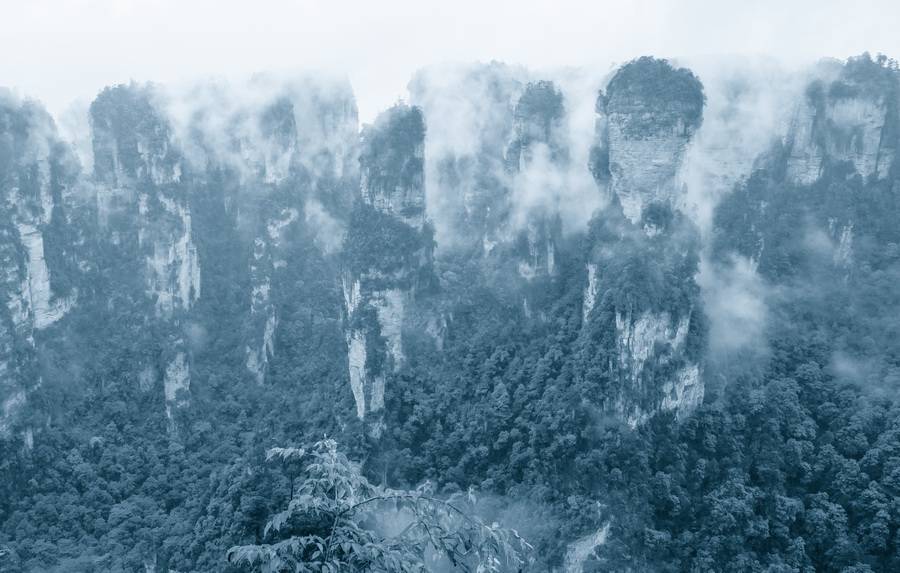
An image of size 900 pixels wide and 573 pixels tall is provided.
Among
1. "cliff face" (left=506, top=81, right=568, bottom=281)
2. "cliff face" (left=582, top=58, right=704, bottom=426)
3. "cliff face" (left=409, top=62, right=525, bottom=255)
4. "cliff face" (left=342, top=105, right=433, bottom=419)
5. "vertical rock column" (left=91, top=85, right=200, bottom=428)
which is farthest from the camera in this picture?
"cliff face" (left=409, top=62, right=525, bottom=255)

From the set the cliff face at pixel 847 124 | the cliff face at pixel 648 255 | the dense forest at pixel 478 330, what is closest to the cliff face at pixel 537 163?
the dense forest at pixel 478 330

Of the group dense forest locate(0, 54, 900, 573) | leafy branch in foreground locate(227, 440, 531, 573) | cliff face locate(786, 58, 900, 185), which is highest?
cliff face locate(786, 58, 900, 185)

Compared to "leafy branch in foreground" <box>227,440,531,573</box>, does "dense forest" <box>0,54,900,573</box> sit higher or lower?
lower

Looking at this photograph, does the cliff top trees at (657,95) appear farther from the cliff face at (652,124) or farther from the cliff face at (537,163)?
the cliff face at (537,163)

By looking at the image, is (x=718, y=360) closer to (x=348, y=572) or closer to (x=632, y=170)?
(x=632, y=170)

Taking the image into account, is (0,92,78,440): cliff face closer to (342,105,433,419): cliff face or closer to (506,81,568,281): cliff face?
(342,105,433,419): cliff face

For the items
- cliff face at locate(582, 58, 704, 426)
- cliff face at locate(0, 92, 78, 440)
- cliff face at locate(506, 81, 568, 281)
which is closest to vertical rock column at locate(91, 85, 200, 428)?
cliff face at locate(0, 92, 78, 440)
